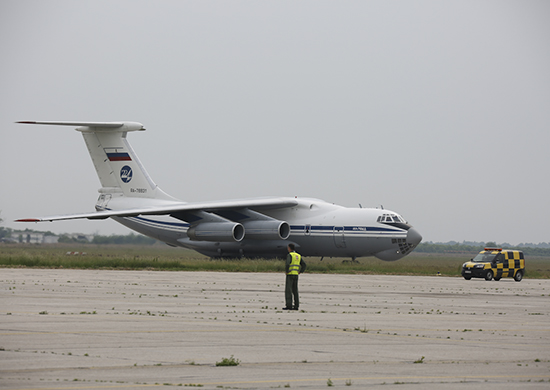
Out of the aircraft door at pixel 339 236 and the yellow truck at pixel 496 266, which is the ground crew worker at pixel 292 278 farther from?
the aircraft door at pixel 339 236

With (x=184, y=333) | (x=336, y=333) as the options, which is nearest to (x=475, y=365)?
(x=336, y=333)

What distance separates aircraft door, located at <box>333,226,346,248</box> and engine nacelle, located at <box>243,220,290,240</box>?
2599mm

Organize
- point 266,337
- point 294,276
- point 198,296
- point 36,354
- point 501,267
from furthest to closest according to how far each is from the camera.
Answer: point 501,267
point 198,296
point 294,276
point 266,337
point 36,354

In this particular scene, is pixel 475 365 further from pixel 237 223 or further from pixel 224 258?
pixel 224 258

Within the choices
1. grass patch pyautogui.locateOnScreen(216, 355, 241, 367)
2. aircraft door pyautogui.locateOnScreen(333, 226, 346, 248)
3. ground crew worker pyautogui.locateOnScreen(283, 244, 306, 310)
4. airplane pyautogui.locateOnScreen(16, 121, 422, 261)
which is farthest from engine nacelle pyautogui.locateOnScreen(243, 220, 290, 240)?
grass patch pyautogui.locateOnScreen(216, 355, 241, 367)

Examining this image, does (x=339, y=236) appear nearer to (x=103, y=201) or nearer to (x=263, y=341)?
(x=103, y=201)

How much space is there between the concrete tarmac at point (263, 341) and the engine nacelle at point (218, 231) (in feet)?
58.4

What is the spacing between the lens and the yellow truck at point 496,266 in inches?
1209

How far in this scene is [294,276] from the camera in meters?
15.7

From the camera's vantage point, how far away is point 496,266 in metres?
30.9

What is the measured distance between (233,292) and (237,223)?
716 inches

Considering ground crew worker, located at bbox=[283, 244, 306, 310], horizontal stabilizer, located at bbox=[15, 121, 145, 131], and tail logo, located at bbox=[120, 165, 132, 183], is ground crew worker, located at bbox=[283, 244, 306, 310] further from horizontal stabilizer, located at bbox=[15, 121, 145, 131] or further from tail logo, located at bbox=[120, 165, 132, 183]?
tail logo, located at bbox=[120, 165, 132, 183]

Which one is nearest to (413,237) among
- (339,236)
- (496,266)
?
(339,236)

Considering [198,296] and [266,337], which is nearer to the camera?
[266,337]
